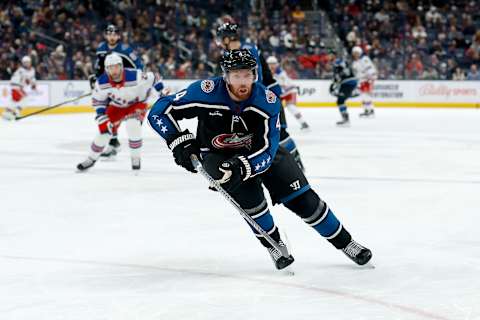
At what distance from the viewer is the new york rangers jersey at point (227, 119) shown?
3619 mm

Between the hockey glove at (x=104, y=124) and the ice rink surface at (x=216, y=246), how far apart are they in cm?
40

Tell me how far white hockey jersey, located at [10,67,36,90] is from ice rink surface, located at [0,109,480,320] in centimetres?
708

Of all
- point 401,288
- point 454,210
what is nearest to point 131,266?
point 401,288

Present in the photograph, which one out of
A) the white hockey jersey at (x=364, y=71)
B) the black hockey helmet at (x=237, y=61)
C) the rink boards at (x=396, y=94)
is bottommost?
the rink boards at (x=396, y=94)

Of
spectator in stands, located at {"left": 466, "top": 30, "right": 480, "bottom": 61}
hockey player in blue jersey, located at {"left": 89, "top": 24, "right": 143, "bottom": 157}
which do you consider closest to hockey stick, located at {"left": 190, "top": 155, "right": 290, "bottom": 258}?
hockey player in blue jersey, located at {"left": 89, "top": 24, "right": 143, "bottom": 157}

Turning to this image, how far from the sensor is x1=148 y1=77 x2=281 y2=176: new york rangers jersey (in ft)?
11.9

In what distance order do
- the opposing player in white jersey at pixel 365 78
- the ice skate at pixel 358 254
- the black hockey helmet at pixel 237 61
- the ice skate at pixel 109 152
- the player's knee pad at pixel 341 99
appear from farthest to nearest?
1. the opposing player in white jersey at pixel 365 78
2. the player's knee pad at pixel 341 99
3. the ice skate at pixel 109 152
4. the ice skate at pixel 358 254
5. the black hockey helmet at pixel 237 61

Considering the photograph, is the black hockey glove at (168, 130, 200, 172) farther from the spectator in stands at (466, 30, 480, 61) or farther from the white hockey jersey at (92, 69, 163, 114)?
the spectator in stands at (466, 30, 480, 61)

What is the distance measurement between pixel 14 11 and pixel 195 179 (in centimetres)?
1282

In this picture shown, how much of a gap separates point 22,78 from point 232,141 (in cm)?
1290

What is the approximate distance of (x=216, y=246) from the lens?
4512mm

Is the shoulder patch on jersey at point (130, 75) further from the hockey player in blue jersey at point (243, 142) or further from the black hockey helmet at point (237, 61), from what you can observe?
the black hockey helmet at point (237, 61)

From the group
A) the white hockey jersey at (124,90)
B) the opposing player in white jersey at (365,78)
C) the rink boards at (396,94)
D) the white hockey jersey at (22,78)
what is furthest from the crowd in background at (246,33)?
the white hockey jersey at (124,90)

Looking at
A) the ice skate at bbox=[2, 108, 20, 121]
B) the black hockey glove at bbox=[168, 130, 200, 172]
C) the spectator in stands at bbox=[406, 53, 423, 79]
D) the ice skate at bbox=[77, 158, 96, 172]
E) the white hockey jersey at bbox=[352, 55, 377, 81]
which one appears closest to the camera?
the black hockey glove at bbox=[168, 130, 200, 172]
